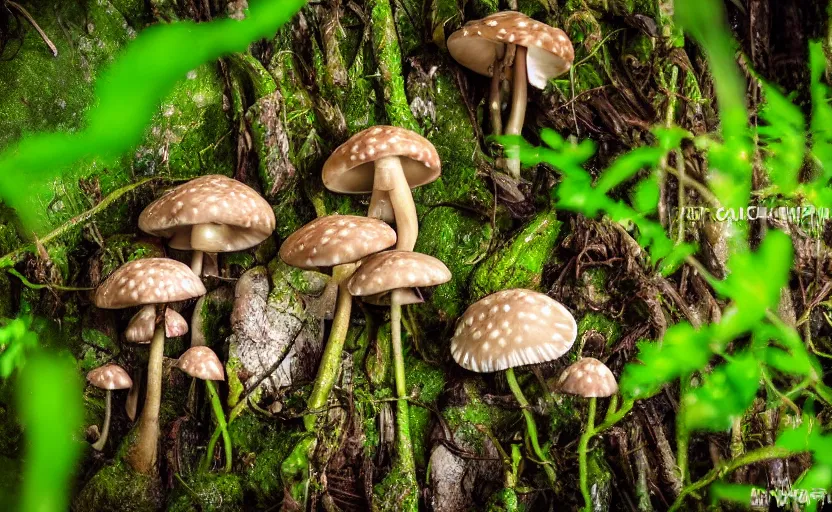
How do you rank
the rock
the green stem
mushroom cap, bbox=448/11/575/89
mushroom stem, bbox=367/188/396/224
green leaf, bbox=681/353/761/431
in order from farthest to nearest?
mushroom stem, bbox=367/188/396/224, mushroom cap, bbox=448/11/575/89, the rock, the green stem, green leaf, bbox=681/353/761/431

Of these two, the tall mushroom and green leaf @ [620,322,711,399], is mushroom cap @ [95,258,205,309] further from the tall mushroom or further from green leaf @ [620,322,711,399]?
green leaf @ [620,322,711,399]

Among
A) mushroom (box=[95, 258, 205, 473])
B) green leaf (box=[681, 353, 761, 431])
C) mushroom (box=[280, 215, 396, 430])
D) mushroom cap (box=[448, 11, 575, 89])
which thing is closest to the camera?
green leaf (box=[681, 353, 761, 431])

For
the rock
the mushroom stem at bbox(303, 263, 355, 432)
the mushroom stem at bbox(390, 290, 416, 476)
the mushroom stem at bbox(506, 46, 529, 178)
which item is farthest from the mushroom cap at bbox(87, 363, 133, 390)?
the mushroom stem at bbox(506, 46, 529, 178)

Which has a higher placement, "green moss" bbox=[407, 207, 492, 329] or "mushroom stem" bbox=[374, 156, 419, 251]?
"mushroom stem" bbox=[374, 156, 419, 251]

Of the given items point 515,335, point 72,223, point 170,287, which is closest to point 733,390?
point 515,335

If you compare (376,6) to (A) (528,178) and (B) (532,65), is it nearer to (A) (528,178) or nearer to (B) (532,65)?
(B) (532,65)

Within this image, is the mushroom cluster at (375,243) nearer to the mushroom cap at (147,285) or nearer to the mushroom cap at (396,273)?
the mushroom cap at (396,273)
